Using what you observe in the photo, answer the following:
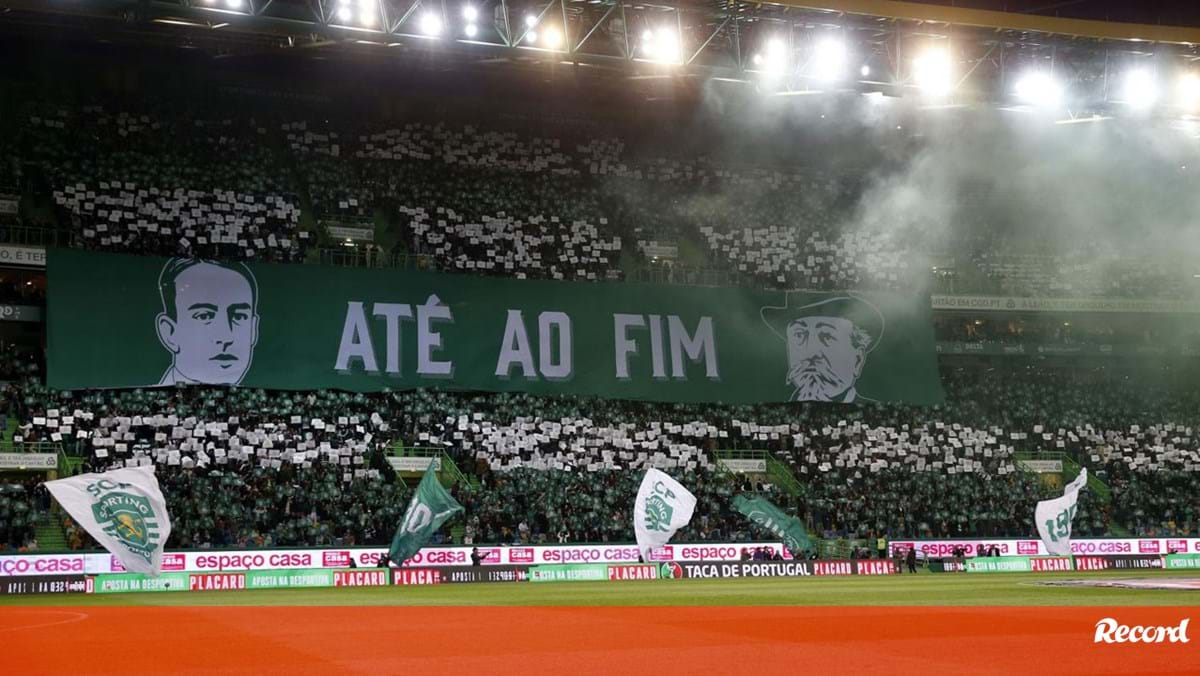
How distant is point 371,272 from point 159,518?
66.0 ft

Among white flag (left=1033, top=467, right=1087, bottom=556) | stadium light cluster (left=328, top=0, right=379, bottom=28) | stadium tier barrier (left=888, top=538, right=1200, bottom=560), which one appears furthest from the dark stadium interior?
white flag (left=1033, top=467, right=1087, bottom=556)

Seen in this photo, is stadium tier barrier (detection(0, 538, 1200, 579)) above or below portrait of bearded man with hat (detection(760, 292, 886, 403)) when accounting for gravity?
below

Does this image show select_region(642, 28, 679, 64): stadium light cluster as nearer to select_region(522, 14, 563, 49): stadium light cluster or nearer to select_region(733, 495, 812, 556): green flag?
select_region(522, 14, 563, 49): stadium light cluster

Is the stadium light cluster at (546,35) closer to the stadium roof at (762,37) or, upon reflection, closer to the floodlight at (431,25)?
the stadium roof at (762,37)

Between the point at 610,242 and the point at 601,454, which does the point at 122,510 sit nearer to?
the point at 601,454

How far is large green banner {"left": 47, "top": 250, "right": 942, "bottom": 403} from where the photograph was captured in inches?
1575

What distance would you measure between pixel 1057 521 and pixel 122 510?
21322 mm

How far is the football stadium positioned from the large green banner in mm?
132

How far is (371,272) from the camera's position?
44312 mm

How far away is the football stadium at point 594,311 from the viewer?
30422 millimetres

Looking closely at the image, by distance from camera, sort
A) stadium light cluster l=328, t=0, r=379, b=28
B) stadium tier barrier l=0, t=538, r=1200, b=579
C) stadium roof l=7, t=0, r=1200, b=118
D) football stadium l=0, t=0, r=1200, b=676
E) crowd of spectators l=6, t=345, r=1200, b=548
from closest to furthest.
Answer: stadium light cluster l=328, t=0, r=379, b=28, stadium roof l=7, t=0, r=1200, b=118, football stadium l=0, t=0, r=1200, b=676, stadium tier barrier l=0, t=538, r=1200, b=579, crowd of spectators l=6, t=345, r=1200, b=548

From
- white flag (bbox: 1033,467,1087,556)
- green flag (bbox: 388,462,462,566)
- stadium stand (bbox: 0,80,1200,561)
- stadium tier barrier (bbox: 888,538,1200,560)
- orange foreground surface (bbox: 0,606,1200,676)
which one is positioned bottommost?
stadium tier barrier (bbox: 888,538,1200,560)

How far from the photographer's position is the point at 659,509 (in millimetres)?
28953

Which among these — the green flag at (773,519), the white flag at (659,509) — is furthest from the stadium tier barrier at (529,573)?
the white flag at (659,509)
